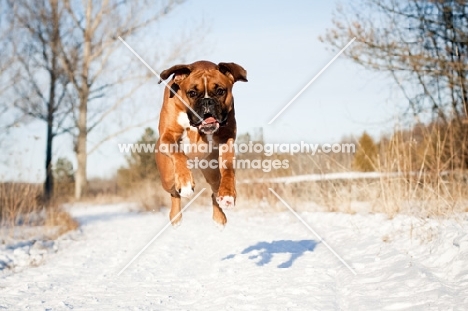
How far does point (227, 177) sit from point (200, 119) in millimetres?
507

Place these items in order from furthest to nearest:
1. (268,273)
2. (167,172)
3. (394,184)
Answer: (394,184) < (167,172) < (268,273)

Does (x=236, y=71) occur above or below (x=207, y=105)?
above

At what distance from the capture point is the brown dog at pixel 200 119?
400 centimetres

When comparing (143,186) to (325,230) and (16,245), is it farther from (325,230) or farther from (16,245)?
(325,230)

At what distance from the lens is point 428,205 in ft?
21.3

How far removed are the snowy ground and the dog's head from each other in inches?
53.8

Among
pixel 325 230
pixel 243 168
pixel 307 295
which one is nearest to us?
pixel 307 295

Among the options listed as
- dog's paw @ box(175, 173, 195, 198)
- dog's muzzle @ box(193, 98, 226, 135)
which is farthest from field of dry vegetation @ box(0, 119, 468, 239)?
dog's paw @ box(175, 173, 195, 198)

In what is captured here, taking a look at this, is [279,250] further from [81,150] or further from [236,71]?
[81,150]

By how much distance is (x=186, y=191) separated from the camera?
3949 mm

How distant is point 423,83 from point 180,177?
28.1ft

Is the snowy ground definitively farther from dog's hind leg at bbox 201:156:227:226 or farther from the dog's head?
the dog's head

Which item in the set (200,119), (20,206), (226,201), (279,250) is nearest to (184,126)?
(200,119)

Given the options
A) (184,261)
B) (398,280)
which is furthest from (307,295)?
(184,261)
